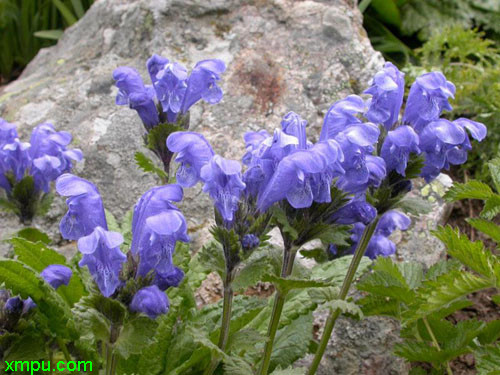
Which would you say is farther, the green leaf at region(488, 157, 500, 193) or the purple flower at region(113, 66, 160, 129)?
the purple flower at region(113, 66, 160, 129)

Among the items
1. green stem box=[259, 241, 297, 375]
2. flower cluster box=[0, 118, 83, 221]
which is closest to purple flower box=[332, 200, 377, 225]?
green stem box=[259, 241, 297, 375]

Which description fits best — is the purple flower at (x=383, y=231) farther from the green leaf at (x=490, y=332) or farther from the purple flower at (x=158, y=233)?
the purple flower at (x=158, y=233)

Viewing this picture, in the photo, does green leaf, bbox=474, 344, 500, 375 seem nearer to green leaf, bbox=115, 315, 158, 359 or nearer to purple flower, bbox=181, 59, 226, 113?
green leaf, bbox=115, 315, 158, 359

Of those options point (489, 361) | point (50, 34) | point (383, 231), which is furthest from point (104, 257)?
point (50, 34)

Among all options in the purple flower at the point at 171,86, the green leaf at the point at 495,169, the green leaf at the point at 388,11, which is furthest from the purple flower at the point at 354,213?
the green leaf at the point at 388,11

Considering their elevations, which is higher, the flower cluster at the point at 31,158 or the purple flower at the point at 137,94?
the purple flower at the point at 137,94

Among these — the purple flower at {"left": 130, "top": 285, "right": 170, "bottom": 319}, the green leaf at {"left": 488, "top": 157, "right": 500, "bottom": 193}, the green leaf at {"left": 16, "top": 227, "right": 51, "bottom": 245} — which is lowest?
the green leaf at {"left": 16, "top": 227, "right": 51, "bottom": 245}

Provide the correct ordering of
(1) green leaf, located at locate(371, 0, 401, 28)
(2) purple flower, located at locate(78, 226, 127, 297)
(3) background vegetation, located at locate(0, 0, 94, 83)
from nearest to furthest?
(2) purple flower, located at locate(78, 226, 127, 297) < (1) green leaf, located at locate(371, 0, 401, 28) < (3) background vegetation, located at locate(0, 0, 94, 83)
